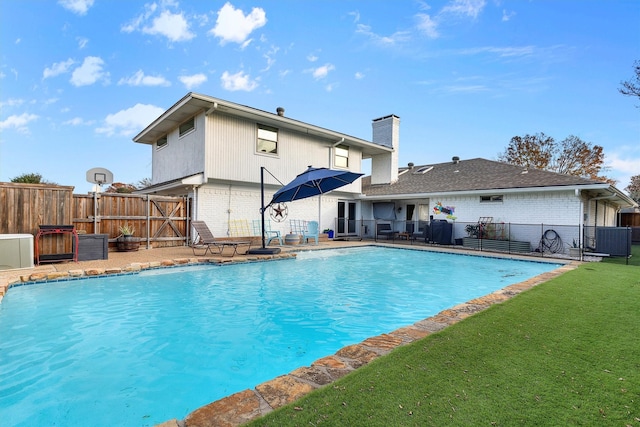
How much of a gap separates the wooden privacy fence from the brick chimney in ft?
38.0

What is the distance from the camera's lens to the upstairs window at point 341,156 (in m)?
16.6

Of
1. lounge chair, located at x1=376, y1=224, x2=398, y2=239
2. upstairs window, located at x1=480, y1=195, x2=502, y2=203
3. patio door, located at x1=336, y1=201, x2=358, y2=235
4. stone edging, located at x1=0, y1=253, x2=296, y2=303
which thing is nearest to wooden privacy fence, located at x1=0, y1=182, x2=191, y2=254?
stone edging, located at x1=0, y1=253, x2=296, y2=303

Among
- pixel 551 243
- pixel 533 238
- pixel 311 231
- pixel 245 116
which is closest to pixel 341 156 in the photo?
pixel 311 231

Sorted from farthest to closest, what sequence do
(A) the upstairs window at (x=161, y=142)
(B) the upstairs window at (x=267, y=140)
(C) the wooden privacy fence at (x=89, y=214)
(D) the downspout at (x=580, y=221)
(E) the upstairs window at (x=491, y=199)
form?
1. (A) the upstairs window at (x=161, y=142)
2. (E) the upstairs window at (x=491, y=199)
3. (B) the upstairs window at (x=267, y=140)
4. (D) the downspout at (x=580, y=221)
5. (C) the wooden privacy fence at (x=89, y=214)

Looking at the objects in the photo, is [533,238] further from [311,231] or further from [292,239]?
[292,239]

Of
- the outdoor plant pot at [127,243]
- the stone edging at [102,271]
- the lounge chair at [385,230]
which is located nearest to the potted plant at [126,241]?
the outdoor plant pot at [127,243]

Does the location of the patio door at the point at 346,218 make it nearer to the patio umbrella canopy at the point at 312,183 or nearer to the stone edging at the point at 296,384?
the patio umbrella canopy at the point at 312,183

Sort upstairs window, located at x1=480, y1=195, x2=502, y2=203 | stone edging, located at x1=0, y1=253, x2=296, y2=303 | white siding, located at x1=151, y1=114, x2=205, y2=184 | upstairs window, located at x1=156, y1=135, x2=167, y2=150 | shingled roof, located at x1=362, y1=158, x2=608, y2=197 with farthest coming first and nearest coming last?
upstairs window, located at x1=156, y1=135, x2=167, y2=150 → upstairs window, located at x1=480, y1=195, x2=502, y2=203 → shingled roof, located at x1=362, y1=158, x2=608, y2=197 → white siding, located at x1=151, y1=114, x2=205, y2=184 → stone edging, located at x1=0, y1=253, x2=296, y2=303

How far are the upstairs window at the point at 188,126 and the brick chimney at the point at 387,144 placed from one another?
11.0 m

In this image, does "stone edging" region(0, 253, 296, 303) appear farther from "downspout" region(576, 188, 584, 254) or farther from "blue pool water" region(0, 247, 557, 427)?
"downspout" region(576, 188, 584, 254)

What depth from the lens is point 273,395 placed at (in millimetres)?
2178

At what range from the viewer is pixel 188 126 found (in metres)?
12.7

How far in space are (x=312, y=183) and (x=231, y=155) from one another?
13.0 ft

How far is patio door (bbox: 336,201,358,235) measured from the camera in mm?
17500
